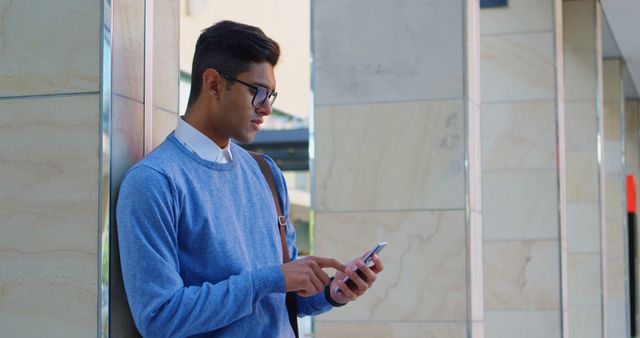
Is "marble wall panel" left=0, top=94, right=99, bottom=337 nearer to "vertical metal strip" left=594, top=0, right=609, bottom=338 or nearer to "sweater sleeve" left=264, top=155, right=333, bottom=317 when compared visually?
"sweater sleeve" left=264, top=155, right=333, bottom=317

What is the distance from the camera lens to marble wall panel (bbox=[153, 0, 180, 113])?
3.57 metres

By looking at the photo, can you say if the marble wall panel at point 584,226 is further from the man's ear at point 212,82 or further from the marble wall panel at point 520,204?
the man's ear at point 212,82

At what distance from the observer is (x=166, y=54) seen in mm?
3672

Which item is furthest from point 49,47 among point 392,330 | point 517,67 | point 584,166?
point 584,166

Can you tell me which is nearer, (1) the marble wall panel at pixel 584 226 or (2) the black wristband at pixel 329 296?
(2) the black wristband at pixel 329 296

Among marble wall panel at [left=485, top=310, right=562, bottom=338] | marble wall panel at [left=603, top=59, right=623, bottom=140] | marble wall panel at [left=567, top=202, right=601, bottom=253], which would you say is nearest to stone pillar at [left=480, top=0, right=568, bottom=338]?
marble wall panel at [left=485, top=310, right=562, bottom=338]

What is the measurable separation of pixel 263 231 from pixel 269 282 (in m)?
0.37

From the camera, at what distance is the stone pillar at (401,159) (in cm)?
689

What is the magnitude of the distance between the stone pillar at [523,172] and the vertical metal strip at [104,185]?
7757mm

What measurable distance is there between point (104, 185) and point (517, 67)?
8207 millimetres

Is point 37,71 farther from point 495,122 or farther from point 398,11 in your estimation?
point 495,122

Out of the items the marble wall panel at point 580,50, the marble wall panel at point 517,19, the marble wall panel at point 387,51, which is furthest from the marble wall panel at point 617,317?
the marble wall panel at point 387,51

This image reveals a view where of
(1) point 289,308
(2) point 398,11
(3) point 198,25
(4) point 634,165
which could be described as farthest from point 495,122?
(3) point 198,25

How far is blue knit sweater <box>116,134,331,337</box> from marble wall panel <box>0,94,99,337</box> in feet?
0.45
